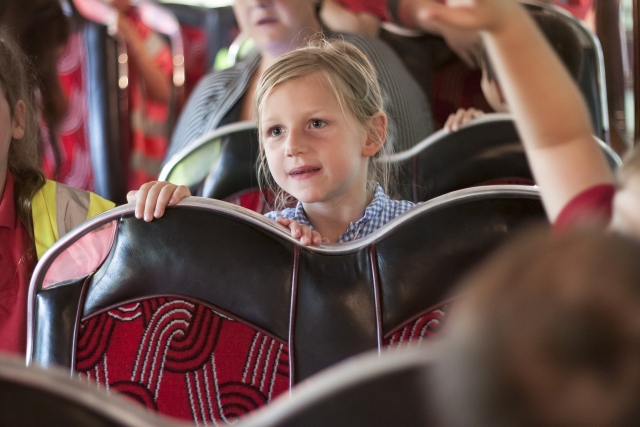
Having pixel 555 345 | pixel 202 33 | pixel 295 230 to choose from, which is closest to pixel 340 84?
pixel 295 230

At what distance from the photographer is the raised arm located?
538 mm

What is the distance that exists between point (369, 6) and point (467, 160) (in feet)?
3.02

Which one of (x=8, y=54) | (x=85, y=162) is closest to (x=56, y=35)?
(x=85, y=162)

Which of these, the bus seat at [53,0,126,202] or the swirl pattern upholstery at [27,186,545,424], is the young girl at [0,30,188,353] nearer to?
the swirl pattern upholstery at [27,186,545,424]

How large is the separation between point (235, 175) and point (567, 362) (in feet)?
2.85

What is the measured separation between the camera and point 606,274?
0.26 meters

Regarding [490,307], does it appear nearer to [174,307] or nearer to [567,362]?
[567,362]

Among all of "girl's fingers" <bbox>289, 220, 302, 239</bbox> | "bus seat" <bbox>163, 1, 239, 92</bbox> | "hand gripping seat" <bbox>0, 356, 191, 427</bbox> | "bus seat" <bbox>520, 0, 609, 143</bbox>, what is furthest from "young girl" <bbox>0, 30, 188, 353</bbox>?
"bus seat" <bbox>163, 1, 239, 92</bbox>

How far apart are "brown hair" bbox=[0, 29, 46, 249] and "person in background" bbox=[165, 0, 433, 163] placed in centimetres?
38

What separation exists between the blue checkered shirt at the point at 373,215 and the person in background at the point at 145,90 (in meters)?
0.93

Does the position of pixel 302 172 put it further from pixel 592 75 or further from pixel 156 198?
pixel 592 75

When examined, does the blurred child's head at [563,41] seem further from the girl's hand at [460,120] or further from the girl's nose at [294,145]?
the girl's nose at [294,145]

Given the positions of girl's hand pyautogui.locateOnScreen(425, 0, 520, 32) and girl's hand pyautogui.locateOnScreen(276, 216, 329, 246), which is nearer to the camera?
girl's hand pyautogui.locateOnScreen(425, 0, 520, 32)

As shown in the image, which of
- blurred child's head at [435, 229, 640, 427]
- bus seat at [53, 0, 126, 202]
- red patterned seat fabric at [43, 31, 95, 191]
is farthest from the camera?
red patterned seat fabric at [43, 31, 95, 191]
